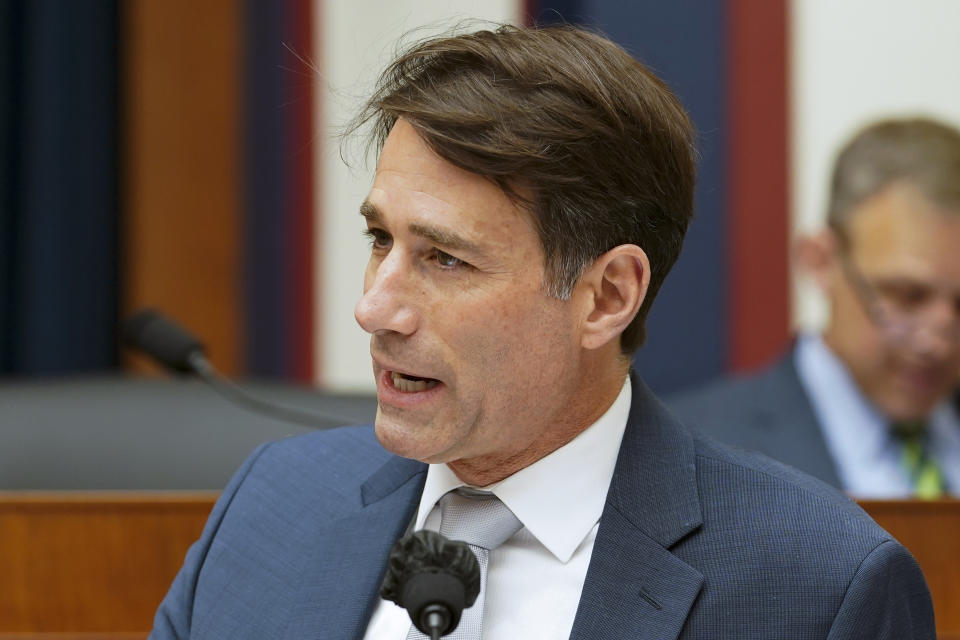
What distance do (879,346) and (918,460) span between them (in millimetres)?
264

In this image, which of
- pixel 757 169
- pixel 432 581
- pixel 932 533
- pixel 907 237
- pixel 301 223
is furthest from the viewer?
pixel 301 223

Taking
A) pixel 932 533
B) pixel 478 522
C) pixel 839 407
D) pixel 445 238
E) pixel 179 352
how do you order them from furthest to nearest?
1. pixel 839 407
2. pixel 179 352
3. pixel 932 533
4. pixel 478 522
5. pixel 445 238

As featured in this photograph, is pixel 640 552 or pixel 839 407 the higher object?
pixel 640 552

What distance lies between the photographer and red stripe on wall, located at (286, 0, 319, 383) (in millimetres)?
4113

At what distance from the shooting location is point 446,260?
133cm

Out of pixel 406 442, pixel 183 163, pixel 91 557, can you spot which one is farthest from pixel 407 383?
pixel 183 163

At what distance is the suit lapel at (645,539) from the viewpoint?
1303 mm

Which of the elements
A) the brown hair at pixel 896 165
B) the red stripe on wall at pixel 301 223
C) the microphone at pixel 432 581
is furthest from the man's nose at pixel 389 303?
the red stripe on wall at pixel 301 223

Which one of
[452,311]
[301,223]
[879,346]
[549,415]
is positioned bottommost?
[301,223]

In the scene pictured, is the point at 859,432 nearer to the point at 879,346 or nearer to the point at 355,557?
the point at 879,346

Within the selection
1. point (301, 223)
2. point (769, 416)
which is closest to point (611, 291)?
point (769, 416)

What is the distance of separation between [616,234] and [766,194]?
246cm

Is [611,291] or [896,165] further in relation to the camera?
[896,165]

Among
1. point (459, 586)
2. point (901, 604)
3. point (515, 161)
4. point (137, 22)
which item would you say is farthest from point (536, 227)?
point (137, 22)
